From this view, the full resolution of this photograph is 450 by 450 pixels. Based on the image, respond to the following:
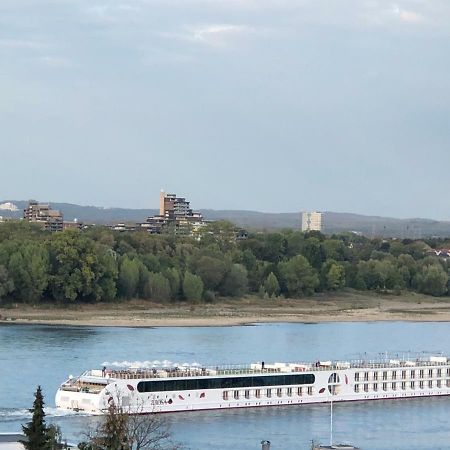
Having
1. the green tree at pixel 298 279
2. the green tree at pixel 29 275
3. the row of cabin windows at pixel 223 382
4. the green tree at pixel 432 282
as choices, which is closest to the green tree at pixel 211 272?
the green tree at pixel 298 279

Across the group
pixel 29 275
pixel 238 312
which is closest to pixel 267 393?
pixel 29 275

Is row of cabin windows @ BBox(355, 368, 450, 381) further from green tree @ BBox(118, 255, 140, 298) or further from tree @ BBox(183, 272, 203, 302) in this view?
tree @ BBox(183, 272, 203, 302)

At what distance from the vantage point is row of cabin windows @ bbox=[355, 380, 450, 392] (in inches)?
2539

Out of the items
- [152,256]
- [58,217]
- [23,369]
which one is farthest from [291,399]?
[58,217]

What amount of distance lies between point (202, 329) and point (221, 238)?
55.1 metres

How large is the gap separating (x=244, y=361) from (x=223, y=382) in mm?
13664

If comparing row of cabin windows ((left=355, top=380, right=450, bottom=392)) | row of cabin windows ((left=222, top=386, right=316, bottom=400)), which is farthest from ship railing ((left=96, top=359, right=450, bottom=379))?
row of cabin windows ((left=222, top=386, right=316, bottom=400))

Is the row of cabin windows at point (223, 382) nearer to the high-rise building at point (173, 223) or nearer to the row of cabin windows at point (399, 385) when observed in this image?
the row of cabin windows at point (399, 385)

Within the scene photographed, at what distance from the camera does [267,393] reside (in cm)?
6100

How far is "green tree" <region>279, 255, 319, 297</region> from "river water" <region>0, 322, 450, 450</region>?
54.7 ft

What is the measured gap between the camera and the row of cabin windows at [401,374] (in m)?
64.6

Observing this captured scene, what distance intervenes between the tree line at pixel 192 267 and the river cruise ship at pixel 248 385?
1666 inches

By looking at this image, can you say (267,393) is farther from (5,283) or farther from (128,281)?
(128,281)

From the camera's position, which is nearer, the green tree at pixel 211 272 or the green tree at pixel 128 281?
the green tree at pixel 128 281
